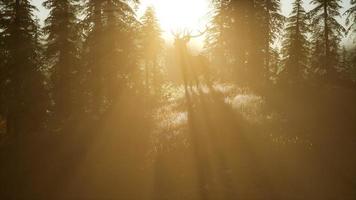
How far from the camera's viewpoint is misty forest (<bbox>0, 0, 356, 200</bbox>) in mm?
15789

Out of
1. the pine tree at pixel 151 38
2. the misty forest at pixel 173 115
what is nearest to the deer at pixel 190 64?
the misty forest at pixel 173 115

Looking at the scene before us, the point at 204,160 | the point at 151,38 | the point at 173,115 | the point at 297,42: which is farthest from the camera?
the point at 151,38

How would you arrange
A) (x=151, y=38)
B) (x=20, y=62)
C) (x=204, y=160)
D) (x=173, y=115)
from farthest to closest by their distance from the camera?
(x=151, y=38) < (x=20, y=62) < (x=173, y=115) < (x=204, y=160)

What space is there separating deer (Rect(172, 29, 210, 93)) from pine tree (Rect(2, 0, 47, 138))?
462 inches

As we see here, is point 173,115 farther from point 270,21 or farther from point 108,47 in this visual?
point 270,21

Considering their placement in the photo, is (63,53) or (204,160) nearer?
(204,160)

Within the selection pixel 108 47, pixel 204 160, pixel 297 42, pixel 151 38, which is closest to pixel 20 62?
pixel 108 47

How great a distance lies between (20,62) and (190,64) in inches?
750

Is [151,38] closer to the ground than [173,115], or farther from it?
farther from it

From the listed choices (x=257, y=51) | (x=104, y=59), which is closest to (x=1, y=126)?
(x=104, y=59)

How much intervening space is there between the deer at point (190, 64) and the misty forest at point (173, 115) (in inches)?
9.7

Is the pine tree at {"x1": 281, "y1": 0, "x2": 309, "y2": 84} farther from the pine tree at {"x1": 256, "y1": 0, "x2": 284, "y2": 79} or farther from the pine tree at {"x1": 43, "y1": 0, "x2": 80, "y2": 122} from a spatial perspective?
the pine tree at {"x1": 43, "y1": 0, "x2": 80, "y2": 122}

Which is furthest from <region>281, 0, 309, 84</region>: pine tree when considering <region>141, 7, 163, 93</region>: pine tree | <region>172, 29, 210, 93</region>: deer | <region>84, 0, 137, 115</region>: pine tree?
<region>84, 0, 137, 115</region>: pine tree

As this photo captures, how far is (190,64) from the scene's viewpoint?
4309 centimetres
